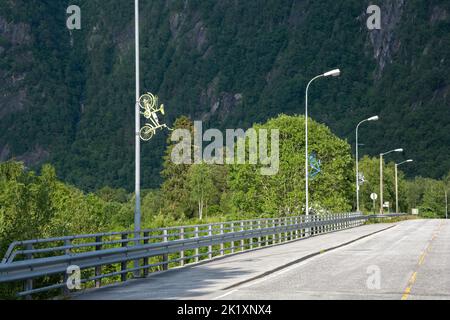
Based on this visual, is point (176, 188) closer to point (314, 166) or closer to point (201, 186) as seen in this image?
point (201, 186)

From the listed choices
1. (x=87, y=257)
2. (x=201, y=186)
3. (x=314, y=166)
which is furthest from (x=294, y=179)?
(x=87, y=257)

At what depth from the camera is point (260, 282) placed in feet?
65.0

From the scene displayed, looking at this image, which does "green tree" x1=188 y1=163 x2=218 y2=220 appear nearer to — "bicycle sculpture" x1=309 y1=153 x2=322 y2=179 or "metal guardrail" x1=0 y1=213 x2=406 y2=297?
"bicycle sculpture" x1=309 y1=153 x2=322 y2=179

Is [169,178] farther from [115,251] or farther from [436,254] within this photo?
[115,251]

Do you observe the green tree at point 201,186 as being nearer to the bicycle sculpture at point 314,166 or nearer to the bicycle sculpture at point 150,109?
the bicycle sculpture at point 314,166

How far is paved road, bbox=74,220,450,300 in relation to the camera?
16.8m

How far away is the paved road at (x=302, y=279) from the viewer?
1684 centimetres

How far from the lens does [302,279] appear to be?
2047cm

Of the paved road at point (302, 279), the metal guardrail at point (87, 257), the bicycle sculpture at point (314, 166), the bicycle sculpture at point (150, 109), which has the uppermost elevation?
the bicycle sculpture at point (314, 166)

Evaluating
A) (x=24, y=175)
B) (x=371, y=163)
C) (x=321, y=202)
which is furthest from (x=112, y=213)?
(x=321, y=202)

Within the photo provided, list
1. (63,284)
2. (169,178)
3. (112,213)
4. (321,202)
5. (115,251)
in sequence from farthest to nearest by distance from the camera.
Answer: (112,213) → (169,178) → (321,202) → (115,251) → (63,284)

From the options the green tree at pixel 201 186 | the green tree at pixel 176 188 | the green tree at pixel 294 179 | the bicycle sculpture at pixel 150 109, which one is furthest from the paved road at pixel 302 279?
the green tree at pixel 201 186

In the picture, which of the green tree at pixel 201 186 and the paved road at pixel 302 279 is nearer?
the paved road at pixel 302 279

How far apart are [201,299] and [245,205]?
74128 mm
